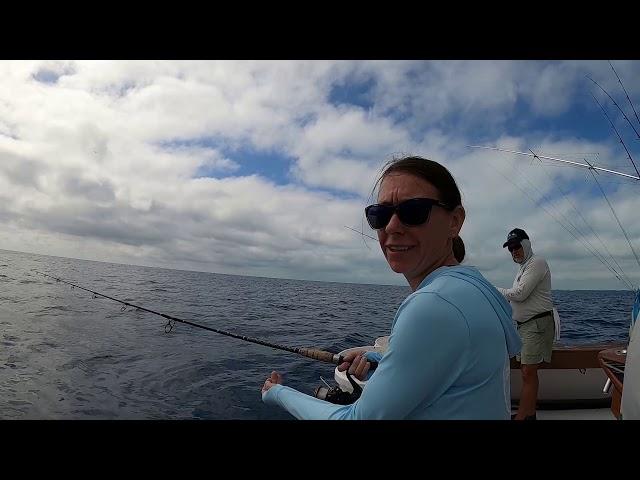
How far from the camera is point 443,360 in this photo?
1.01 meters

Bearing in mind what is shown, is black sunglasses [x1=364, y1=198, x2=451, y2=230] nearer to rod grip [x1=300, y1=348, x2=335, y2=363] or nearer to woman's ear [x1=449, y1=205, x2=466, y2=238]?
woman's ear [x1=449, y1=205, x2=466, y2=238]

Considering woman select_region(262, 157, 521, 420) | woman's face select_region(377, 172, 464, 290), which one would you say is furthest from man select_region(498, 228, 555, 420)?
woman select_region(262, 157, 521, 420)

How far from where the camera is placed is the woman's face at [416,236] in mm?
1457

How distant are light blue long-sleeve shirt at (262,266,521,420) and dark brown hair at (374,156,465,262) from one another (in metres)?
0.41

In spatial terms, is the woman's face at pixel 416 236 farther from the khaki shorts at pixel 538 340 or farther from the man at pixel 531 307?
the khaki shorts at pixel 538 340

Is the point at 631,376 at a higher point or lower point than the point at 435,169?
lower

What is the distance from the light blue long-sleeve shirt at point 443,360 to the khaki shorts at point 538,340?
503 cm

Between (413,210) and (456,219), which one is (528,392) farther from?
(413,210)

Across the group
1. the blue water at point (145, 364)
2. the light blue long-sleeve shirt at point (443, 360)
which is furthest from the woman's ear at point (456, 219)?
the blue water at point (145, 364)

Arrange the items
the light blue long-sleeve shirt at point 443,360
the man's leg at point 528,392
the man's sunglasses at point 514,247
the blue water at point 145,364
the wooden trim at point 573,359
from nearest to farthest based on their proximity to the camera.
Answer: the light blue long-sleeve shirt at point 443,360 < the man's leg at point 528,392 < the man's sunglasses at point 514,247 < the wooden trim at point 573,359 < the blue water at point 145,364
